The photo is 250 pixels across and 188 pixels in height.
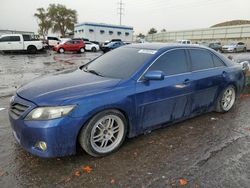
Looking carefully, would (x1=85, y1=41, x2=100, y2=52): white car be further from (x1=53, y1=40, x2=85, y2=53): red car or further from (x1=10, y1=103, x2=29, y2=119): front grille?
(x1=10, y1=103, x2=29, y2=119): front grille

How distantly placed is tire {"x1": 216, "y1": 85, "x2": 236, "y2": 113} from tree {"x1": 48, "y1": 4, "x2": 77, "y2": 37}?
198ft

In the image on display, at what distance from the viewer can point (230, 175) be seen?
9.03ft

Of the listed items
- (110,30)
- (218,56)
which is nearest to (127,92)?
(218,56)

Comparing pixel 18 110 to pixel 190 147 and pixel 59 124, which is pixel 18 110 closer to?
pixel 59 124

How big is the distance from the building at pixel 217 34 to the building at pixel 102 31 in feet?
56.7

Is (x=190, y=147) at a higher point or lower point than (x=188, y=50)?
lower

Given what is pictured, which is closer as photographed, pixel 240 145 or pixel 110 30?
pixel 240 145

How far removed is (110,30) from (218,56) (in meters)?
40.1

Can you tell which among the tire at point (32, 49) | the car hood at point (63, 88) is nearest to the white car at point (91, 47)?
the tire at point (32, 49)

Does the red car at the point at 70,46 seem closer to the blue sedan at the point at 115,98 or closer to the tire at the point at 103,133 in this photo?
the blue sedan at the point at 115,98

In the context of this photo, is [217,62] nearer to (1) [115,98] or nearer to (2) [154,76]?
(2) [154,76]

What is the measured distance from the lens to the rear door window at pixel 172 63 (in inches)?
139

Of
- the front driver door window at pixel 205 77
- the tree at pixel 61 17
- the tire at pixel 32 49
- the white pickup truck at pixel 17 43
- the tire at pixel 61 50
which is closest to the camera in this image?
the front driver door window at pixel 205 77

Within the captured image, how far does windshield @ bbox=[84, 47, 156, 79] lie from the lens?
134 inches
